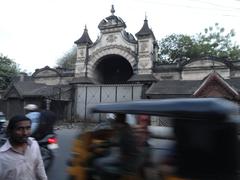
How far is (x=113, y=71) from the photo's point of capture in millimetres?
38656

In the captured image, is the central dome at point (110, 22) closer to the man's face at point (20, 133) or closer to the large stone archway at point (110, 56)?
the large stone archway at point (110, 56)

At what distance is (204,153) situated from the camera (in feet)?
14.2

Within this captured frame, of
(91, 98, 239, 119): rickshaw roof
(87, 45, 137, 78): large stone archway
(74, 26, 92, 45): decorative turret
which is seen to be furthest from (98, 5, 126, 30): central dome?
(91, 98, 239, 119): rickshaw roof

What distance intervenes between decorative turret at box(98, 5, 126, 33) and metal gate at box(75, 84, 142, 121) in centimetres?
515

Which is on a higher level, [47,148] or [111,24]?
[111,24]

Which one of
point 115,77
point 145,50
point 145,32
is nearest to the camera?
point 145,50

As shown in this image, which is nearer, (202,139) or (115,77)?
(202,139)

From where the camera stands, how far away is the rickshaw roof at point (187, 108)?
172 inches

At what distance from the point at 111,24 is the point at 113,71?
19.1 ft

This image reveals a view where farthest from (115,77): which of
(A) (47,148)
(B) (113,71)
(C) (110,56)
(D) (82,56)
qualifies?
(A) (47,148)

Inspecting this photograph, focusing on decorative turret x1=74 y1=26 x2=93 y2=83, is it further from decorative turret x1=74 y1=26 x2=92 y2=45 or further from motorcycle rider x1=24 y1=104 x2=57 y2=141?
motorcycle rider x1=24 y1=104 x2=57 y2=141

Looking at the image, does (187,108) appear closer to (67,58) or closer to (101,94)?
(101,94)

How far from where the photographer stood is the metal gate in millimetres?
32625

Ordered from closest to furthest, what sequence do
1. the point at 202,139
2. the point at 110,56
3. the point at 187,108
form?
the point at 202,139
the point at 187,108
the point at 110,56
